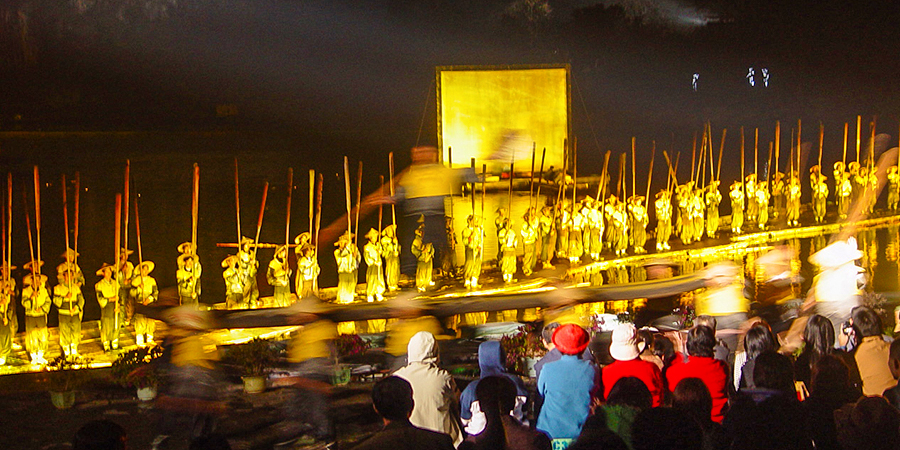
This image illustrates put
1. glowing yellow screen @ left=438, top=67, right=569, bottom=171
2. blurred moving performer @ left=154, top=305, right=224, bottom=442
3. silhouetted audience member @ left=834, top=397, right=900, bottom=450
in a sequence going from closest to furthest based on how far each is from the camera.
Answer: silhouetted audience member @ left=834, top=397, right=900, bottom=450, blurred moving performer @ left=154, top=305, right=224, bottom=442, glowing yellow screen @ left=438, top=67, right=569, bottom=171

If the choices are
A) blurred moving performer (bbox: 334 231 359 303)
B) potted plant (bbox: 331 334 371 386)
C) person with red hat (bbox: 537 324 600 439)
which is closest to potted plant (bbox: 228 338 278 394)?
potted plant (bbox: 331 334 371 386)

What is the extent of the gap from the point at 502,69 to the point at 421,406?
11.3 m

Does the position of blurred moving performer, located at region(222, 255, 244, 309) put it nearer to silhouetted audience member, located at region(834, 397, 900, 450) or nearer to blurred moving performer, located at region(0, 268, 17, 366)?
blurred moving performer, located at region(0, 268, 17, 366)

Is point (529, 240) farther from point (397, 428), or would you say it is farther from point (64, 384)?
point (397, 428)

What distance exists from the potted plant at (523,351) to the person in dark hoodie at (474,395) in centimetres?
285

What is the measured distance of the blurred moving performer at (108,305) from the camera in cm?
911

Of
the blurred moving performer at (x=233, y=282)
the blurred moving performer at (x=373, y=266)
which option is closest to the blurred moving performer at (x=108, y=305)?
the blurred moving performer at (x=233, y=282)

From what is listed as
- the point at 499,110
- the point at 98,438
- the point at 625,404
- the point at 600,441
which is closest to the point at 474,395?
the point at 625,404

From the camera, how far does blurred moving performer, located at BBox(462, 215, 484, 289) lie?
38.5 feet

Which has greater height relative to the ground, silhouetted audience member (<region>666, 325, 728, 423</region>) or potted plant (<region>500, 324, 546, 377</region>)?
silhouetted audience member (<region>666, 325, 728, 423</region>)

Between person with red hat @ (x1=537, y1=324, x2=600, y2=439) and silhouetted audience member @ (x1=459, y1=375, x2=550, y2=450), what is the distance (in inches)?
21.6

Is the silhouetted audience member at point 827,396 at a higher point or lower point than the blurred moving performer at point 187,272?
lower

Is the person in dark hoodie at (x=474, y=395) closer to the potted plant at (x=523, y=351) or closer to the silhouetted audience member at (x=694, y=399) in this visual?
the silhouetted audience member at (x=694, y=399)

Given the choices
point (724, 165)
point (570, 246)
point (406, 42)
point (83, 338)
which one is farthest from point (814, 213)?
point (83, 338)
